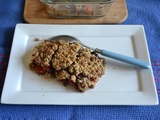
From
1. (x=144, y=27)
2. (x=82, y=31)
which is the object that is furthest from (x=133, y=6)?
(x=82, y=31)

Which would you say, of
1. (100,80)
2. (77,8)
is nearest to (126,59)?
(100,80)

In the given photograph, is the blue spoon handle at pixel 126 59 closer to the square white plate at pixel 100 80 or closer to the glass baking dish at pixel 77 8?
the square white plate at pixel 100 80

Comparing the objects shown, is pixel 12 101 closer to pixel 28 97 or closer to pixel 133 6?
pixel 28 97

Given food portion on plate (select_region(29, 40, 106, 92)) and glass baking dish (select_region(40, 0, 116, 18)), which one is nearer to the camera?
food portion on plate (select_region(29, 40, 106, 92))

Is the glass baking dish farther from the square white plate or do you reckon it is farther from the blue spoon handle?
the blue spoon handle

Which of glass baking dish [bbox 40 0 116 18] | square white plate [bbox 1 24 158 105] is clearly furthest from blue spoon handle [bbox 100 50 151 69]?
glass baking dish [bbox 40 0 116 18]

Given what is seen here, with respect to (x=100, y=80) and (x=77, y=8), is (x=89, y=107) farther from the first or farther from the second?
(x=77, y=8)

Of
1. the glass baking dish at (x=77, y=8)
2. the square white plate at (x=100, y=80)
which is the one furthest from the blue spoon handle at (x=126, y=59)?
the glass baking dish at (x=77, y=8)
